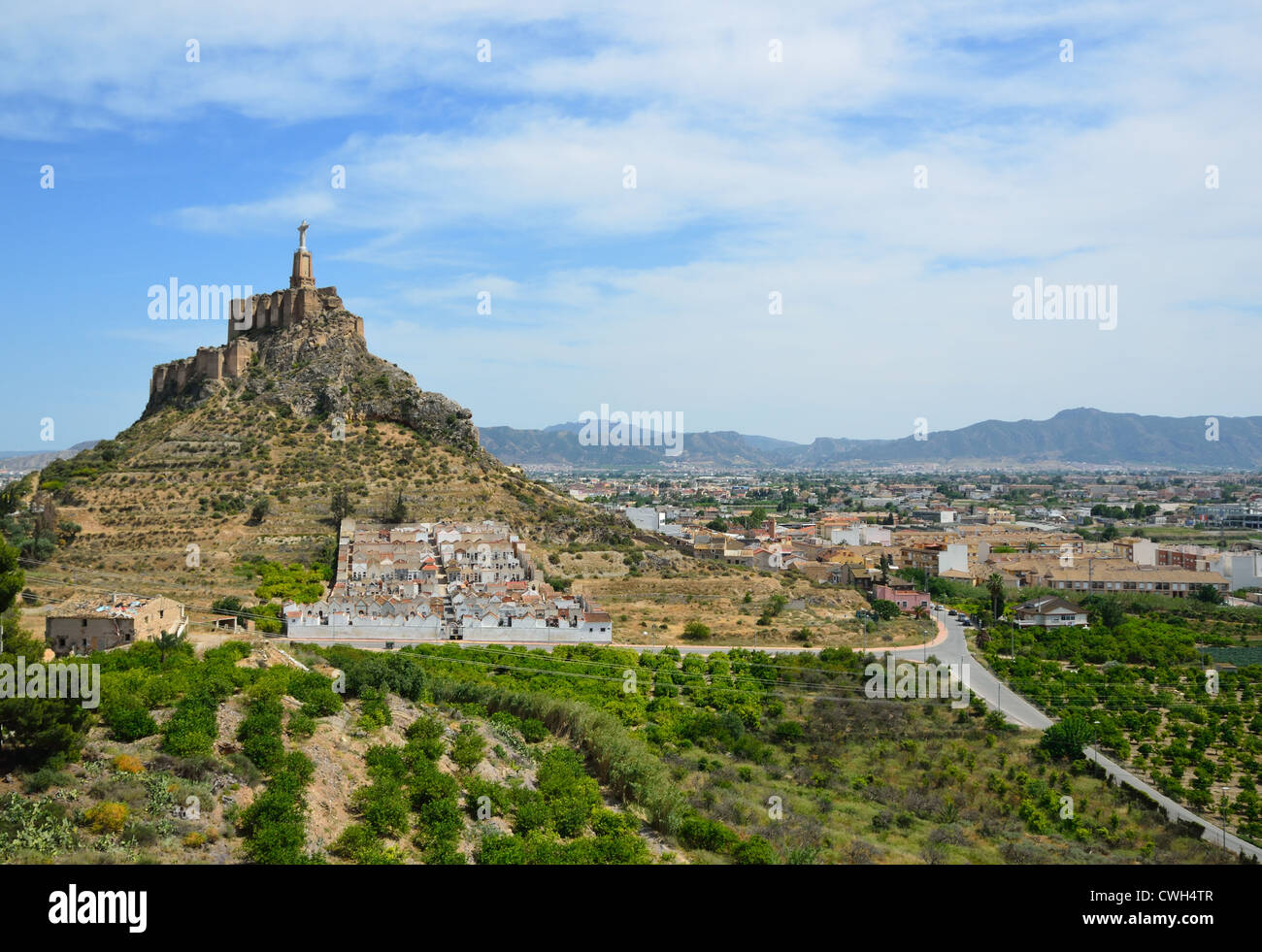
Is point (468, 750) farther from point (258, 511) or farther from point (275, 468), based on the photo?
point (275, 468)

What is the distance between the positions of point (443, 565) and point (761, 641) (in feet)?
40.6

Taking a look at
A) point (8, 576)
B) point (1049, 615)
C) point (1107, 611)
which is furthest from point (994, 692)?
point (8, 576)

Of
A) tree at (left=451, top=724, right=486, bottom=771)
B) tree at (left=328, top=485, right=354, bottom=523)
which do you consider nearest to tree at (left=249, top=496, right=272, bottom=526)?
tree at (left=328, top=485, right=354, bottom=523)

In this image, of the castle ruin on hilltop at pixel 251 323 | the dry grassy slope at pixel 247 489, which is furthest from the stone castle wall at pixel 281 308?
the dry grassy slope at pixel 247 489

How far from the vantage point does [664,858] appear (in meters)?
11.0

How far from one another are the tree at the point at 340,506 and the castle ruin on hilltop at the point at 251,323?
10532 mm

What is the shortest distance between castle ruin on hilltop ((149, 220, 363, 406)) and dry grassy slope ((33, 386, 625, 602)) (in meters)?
1.66

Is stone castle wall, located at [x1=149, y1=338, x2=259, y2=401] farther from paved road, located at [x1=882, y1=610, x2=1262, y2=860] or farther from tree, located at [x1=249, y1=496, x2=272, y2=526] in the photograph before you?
paved road, located at [x1=882, y1=610, x2=1262, y2=860]

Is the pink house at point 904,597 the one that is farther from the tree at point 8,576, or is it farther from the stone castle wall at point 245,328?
the tree at point 8,576

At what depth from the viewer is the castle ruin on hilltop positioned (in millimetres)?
44281

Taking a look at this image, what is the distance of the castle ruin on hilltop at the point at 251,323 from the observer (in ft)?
145

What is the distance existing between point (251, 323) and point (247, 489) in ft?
41.4

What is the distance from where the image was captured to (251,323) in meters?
46.5
